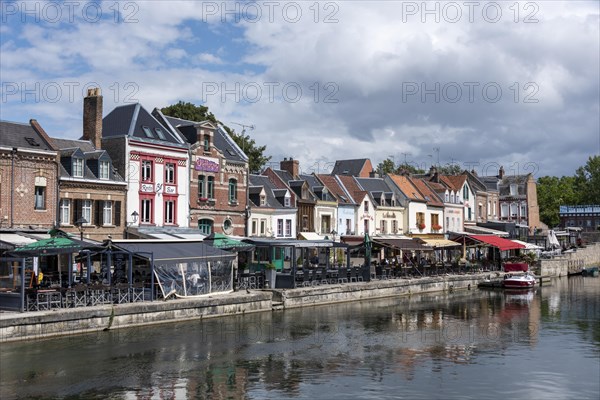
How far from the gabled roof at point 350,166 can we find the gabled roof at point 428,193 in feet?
25.5

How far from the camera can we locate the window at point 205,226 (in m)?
52.7

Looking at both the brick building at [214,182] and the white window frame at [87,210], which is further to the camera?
the brick building at [214,182]

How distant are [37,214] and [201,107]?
31.5m

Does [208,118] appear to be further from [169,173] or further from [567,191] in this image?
[567,191]

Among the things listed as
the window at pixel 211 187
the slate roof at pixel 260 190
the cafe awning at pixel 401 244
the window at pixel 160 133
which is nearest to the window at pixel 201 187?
the window at pixel 211 187

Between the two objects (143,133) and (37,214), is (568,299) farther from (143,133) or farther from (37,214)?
(37,214)

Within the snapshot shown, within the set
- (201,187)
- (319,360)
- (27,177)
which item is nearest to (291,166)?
(201,187)

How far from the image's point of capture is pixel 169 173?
50375 mm

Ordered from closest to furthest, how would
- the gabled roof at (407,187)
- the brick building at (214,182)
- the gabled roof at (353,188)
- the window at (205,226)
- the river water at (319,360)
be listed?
the river water at (319,360) < the brick building at (214,182) < the window at (205,226) < the gabled roof at (353,188) < the gabled roof at (407,187)

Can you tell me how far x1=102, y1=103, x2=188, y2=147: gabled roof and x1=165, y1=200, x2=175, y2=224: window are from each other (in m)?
4.11

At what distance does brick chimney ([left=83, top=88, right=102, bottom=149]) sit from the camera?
47656mm

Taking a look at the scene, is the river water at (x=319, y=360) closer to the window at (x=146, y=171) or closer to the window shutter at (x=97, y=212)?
the window shutter at (x=97, y=212)

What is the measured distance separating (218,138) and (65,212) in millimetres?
17341

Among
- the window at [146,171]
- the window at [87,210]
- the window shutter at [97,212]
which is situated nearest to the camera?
the window at [87,210]
